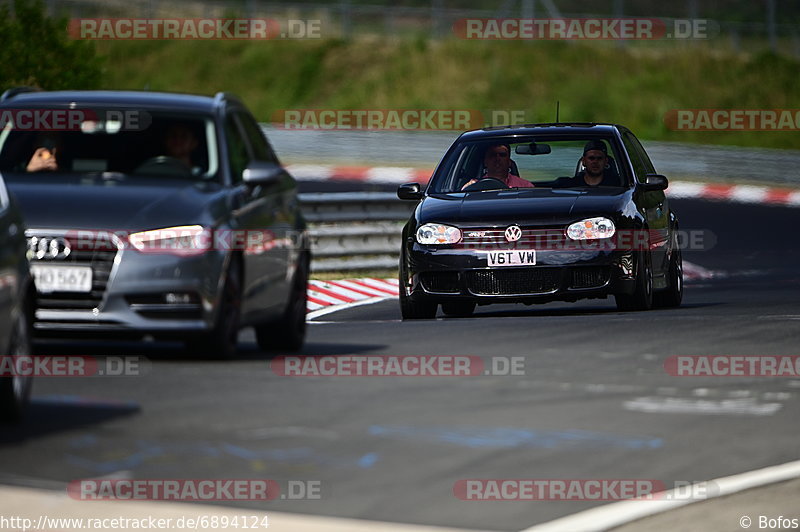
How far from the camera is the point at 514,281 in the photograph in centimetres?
1459

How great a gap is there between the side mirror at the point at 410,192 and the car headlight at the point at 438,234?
63 cm

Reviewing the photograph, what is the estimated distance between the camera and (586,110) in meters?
51.1

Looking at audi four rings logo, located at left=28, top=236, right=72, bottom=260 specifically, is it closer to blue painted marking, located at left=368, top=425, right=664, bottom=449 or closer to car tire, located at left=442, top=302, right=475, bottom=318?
blue painted marking, located at left=368, top=425, right=664, bottom=449

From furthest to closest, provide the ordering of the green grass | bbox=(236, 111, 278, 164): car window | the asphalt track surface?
the green grass
bbox=(236, 111, 278, 164): car window
the asphalt track surface

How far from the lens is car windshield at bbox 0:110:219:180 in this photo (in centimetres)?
1106

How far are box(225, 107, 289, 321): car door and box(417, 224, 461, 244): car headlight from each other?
3099mm

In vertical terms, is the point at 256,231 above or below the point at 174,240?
below

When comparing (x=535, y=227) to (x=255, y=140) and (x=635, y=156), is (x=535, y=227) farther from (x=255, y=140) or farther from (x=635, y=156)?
(x=255, y=140)

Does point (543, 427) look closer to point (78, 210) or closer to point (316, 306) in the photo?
point (78, 210)

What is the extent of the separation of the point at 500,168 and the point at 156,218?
5.94 m

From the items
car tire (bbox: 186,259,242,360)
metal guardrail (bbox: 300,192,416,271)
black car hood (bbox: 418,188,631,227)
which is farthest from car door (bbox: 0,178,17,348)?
metal guardrail (bbox: 300,192,416,271)

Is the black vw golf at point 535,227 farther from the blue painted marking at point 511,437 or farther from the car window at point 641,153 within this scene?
the blue painted marking at point 511,437

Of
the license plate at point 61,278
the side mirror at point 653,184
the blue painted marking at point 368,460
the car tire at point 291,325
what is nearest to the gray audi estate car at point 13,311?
the license plate at point 61,278

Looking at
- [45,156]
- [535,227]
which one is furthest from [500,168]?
[45,156]
